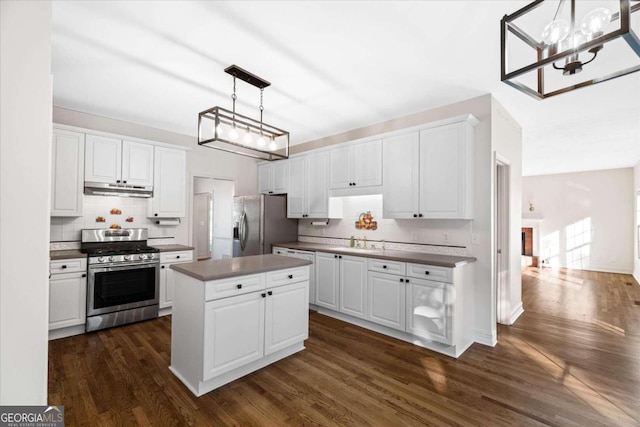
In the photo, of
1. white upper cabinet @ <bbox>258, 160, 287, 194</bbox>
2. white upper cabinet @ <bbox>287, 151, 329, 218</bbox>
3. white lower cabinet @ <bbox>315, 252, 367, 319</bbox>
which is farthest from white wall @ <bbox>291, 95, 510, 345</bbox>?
white upper cabinet @ <bbox>258, 160, 287, 194</bbox>

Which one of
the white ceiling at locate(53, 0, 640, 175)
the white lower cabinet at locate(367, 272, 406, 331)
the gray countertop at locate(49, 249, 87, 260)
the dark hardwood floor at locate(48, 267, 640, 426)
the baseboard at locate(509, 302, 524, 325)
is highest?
the white ceiling at locate(53, 0, 640, 175)

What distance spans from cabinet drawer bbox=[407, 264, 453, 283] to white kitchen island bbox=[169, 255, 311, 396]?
1.24 meters

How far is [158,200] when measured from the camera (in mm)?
4375

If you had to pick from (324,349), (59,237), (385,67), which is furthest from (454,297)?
(59,237)

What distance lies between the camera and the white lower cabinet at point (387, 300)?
333cm

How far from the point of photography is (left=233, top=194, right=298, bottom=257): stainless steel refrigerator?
16.1 feet

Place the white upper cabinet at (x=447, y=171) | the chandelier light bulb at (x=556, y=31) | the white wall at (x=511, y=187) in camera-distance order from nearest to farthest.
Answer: the chandelier light bulb at (x=556, y=31) < the white upper cabinet at (x=447, y=171) < the white wall at (x=511, y=187)

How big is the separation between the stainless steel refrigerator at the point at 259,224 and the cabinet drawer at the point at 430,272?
246 cm

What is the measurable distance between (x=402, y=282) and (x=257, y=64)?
8.78ft

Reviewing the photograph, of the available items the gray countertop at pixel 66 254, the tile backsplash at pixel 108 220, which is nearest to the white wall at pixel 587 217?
the tile backsplash at pixel 108 220

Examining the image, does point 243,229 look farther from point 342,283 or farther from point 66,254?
point 66,254

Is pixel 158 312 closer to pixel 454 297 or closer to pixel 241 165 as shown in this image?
pixel 241 165

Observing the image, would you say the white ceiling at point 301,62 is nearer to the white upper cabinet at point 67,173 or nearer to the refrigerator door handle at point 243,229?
the white upper cabinet at point 67,173

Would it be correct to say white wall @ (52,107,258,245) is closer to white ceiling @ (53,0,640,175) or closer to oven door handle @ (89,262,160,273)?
white ceiling @ (53,0,640,175)
